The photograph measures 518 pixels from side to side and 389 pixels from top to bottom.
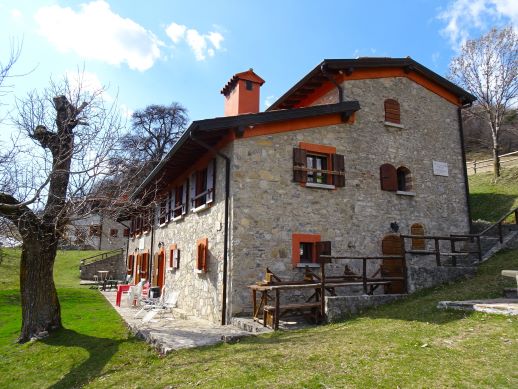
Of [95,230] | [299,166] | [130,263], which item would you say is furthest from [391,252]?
[130,263]

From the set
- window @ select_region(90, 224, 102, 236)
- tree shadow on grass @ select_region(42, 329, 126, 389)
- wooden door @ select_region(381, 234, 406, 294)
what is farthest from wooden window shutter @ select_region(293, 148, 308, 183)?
tree shadow on grass @ select_region(42, 329, 126, 389)

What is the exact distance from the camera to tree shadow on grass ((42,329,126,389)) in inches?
243

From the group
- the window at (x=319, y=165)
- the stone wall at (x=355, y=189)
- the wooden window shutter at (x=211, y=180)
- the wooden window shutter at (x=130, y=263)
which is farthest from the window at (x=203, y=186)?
the wooden window shutter at (x=130, y=263)

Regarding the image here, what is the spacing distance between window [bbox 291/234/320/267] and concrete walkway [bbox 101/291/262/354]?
2.29 metres

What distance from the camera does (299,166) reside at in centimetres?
1013

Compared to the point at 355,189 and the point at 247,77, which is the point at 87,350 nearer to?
the point at 355,189

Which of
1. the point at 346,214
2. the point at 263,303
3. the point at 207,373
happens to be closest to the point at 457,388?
the point at 207,373

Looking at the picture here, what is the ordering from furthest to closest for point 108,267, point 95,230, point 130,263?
point 108,267
point 130,263
point 95,230

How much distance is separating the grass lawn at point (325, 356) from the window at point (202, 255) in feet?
8.05

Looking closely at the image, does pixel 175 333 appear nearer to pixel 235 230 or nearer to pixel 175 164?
pixel 235 230

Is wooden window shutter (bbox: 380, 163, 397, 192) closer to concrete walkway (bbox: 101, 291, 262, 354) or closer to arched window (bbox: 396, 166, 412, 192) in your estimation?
arched window (bbox: 396, 166, 412, 192)

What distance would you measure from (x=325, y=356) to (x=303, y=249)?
4717 mm

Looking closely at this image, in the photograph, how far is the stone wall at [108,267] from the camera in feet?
90.5

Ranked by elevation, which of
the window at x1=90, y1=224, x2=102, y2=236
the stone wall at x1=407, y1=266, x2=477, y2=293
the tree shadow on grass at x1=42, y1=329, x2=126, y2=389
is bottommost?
the tree shadow on grass at x1=42, y1=329, x2=126, y2=389
